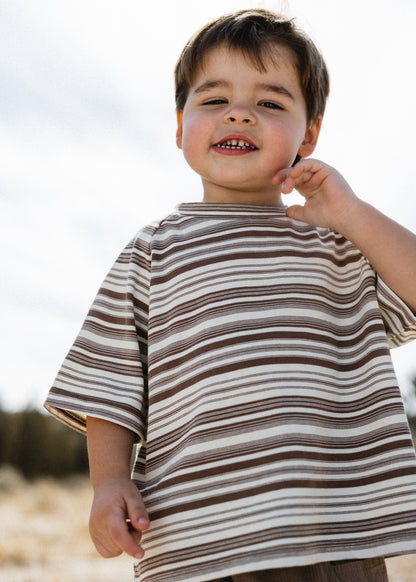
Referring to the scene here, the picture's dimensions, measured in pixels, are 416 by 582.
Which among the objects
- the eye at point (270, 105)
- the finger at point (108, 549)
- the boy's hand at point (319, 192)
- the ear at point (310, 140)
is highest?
the ear at point (310, 140)

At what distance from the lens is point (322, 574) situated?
1.66 m

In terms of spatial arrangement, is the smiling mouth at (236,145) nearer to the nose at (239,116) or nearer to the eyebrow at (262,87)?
the nose at (239,116)

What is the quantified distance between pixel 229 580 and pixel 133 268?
837 millimetres

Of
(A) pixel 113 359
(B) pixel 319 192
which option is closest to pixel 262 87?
(B) pixel 319 192

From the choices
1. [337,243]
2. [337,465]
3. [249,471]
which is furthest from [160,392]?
[337,243]

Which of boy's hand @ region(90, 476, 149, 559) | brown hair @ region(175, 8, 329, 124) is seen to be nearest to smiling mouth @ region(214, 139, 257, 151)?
brown hair @ region(175, 8, 329, 124)

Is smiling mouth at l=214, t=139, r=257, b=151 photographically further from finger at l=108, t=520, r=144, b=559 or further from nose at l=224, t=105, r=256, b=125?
finger at l=108, t=520, r=144, b=559

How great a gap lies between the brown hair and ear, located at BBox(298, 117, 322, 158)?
54 millimetres

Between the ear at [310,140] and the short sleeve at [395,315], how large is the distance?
1.99 feet

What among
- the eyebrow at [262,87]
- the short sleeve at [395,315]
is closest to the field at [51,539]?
the short sleeve at [395,315]

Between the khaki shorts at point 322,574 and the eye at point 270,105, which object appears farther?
the eye at point 270,105

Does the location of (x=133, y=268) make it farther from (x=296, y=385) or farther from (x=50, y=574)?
(x=50, y=574)

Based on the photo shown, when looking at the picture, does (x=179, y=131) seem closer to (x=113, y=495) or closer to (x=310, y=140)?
(x=310, y=140)

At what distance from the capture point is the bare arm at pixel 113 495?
1678 millimetres
